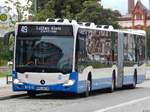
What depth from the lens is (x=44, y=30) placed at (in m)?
25.0

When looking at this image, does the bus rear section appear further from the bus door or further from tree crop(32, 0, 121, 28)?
tree crop(32, 0, 121, 28)

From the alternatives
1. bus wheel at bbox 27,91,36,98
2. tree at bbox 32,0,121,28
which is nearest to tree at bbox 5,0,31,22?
tree at bbox 32,0,121,28

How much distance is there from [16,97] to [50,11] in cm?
2864

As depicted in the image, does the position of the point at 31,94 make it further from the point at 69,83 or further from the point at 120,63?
the point at 120,63

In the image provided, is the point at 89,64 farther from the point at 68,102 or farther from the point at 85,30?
the point at 68,102

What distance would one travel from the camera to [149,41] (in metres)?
115

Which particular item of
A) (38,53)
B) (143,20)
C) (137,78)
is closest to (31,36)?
(38,53)

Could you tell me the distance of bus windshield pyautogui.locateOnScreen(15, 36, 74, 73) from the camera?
24594mm

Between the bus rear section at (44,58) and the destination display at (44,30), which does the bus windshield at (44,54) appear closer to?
the bus rear section at (44,58)

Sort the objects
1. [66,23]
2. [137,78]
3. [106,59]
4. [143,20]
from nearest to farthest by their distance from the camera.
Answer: [66,23] < [106,59] < [137,78] < [143,20]

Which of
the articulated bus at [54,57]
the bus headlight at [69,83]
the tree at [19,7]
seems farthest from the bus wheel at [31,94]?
the tree at [19,7]

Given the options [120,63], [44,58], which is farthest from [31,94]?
[120,63]

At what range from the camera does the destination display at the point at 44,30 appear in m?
24.9

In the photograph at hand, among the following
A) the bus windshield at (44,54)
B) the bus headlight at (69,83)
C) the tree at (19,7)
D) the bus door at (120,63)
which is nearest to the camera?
the bus headlight at (69,83)
